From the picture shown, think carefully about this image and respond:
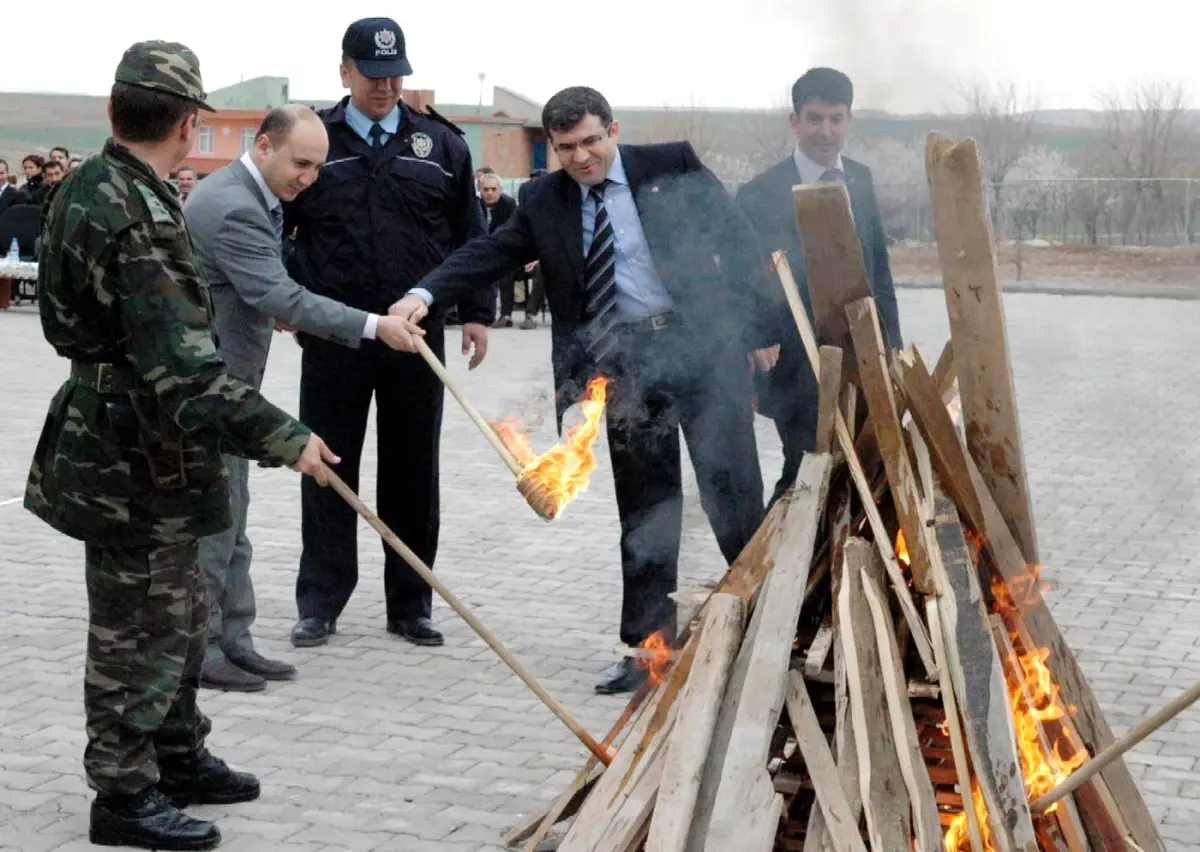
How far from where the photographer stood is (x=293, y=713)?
A: 570 centimetres

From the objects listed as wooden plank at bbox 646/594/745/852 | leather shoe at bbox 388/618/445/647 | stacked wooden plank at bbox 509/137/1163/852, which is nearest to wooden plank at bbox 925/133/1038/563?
stacked wooden plank at bbox 509/137/1163/852

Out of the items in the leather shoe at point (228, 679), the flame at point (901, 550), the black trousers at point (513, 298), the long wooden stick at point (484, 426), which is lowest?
the leather shoe at point (228, 679)

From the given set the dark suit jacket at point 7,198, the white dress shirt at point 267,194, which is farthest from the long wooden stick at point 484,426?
the dark suit jacket at point 7,198

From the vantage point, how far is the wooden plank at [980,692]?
3734mm

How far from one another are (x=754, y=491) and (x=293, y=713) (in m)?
1.77

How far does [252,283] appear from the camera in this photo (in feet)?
18.9

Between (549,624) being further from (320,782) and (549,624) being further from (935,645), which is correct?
(935,645)

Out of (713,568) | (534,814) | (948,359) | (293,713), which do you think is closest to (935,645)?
(948,359)

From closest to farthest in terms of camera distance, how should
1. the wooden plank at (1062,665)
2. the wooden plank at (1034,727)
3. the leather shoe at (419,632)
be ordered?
the wooden plank at (1034,727), the wooden plank at (1062,665), the leather shoe at (419,632)

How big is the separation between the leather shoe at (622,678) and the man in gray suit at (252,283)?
1176 mm

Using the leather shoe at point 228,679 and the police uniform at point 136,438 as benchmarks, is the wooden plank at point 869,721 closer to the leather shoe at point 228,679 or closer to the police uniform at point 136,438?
Answer: the police uniform at point 136,438

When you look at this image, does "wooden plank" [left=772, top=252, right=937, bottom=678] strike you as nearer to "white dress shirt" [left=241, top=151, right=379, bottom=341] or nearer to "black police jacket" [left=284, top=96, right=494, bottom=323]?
"white dress shirt" [left=241, top=151, right=379, bottom=341]

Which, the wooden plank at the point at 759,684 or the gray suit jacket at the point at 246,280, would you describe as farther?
the gray suit jacket at the point at 246,280

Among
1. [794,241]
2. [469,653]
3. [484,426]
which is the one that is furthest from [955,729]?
[469,653]
